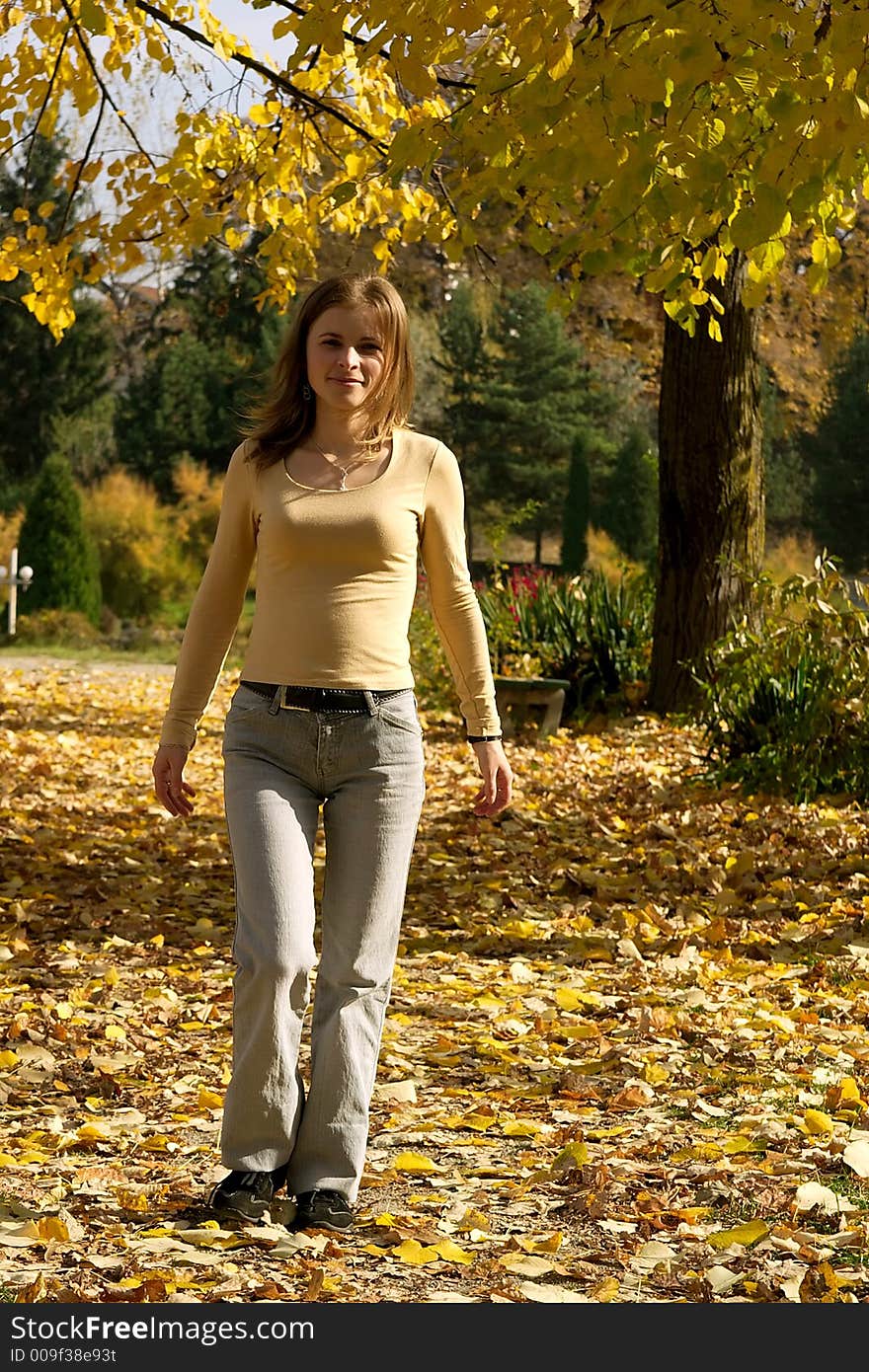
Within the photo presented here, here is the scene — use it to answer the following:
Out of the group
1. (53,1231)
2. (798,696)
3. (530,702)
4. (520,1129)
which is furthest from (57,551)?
(53,1231)

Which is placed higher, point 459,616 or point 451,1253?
point 459,616

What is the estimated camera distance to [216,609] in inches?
122

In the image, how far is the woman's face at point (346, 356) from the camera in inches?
119

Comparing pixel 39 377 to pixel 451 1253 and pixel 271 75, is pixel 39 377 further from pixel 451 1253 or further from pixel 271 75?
pixel 451 1253

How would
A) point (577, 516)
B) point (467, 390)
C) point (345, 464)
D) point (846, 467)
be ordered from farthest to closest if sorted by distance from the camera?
1. point (467, 390)
2. point (846, 467)
3. point (577, 516)
4. point (345, 464)

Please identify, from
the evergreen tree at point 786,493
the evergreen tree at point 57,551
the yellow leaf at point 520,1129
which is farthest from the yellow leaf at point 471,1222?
the evergreen tree at point 786,493

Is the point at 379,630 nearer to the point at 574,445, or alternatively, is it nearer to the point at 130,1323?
the point at 130,1323

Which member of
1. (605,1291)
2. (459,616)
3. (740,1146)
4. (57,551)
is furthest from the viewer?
(57,551)

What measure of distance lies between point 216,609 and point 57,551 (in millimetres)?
15779

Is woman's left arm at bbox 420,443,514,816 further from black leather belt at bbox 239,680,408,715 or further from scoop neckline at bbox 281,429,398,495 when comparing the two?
black leather belt at bbox 239,680,408,715

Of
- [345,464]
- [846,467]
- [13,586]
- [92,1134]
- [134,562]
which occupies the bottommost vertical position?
[92,1134]

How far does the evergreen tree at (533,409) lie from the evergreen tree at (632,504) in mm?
2555

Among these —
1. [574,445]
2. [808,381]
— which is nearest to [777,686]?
[808,381]

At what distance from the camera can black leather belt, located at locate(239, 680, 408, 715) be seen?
293cm
